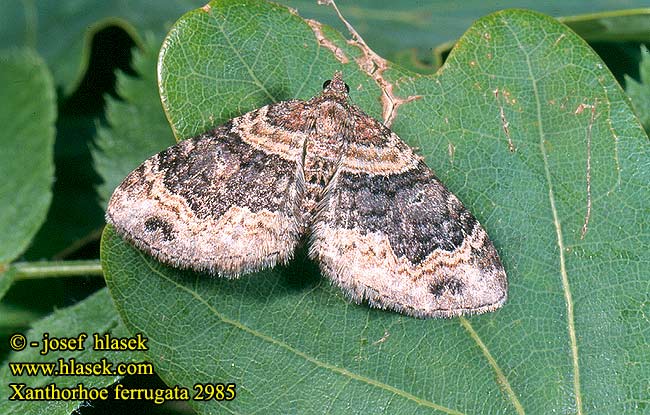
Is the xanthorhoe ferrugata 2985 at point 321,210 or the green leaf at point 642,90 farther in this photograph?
the green leaf at point 642,90

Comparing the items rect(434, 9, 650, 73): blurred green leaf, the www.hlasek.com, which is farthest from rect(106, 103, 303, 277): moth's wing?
rect(434, 9, 650, 73): blurred green leaf

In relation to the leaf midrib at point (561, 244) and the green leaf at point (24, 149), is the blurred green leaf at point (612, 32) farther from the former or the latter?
the green leaf at point (24, 149)

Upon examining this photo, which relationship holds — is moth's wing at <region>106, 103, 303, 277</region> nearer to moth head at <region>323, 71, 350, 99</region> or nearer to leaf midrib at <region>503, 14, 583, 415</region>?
moth head at <region>323, 71, 350, 99</region>

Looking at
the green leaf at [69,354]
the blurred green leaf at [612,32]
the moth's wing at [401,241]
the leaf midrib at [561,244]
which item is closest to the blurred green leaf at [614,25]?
the blurred green leaf at [612,32]

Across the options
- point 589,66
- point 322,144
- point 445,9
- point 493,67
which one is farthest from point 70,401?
point 445,9

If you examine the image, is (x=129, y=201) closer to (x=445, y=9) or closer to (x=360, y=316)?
(x=360, y=316)

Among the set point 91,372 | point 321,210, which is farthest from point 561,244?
point 91,372
